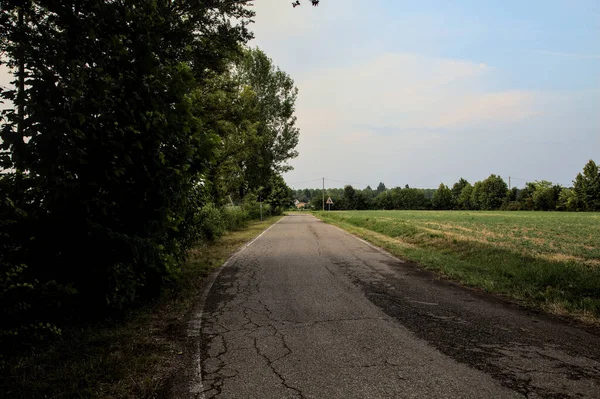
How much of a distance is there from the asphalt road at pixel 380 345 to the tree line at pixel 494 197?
257ft

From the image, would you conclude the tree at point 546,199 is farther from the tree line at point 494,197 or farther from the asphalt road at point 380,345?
the asphalt road at point 380,345

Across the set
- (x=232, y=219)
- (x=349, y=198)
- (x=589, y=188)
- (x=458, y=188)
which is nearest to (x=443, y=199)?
(x=458, y=188)

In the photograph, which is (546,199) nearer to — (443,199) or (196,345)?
(443,199)

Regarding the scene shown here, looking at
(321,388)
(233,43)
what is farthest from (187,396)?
(233,43)

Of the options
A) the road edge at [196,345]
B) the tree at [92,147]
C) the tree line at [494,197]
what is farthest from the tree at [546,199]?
the tree at [92,147]

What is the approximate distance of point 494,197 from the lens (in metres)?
90.9

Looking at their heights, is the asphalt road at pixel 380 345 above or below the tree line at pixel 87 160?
below

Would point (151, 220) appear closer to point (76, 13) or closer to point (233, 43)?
point (76, 13)

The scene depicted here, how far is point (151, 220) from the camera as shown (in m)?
4.98

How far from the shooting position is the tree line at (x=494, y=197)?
65.5 metres

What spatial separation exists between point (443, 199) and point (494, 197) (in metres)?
20.3

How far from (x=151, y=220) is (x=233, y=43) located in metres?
6.40

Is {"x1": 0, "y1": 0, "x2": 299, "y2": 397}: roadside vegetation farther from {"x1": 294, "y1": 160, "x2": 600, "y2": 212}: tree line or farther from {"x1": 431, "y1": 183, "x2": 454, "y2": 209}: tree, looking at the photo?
{"x1": 431, "y1": 183, "x2": 454, "y2": 209}: tree

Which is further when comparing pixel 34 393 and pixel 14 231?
pixel 14 231
